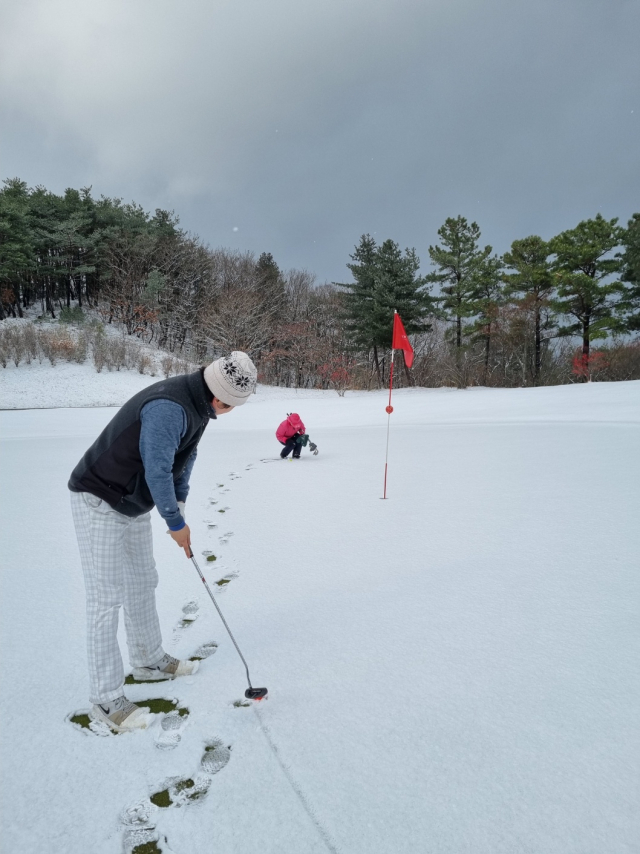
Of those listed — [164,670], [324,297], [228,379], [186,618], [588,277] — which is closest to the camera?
[228,379]

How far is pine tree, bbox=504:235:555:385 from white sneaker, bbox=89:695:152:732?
2432 cm

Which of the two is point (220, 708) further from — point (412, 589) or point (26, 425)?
point (26, 425)

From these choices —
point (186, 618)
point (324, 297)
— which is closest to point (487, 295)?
point (324, 297)

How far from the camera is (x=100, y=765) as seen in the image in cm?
158

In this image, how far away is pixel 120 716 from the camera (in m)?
1.76

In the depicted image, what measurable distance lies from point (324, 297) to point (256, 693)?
31.9m

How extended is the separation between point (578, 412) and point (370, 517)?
8.32 meters

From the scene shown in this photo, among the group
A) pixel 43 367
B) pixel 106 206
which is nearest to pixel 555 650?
pixel 43 367

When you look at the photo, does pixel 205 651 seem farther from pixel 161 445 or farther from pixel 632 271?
pixel 632 271

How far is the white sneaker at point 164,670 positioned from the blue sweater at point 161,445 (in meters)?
0.78

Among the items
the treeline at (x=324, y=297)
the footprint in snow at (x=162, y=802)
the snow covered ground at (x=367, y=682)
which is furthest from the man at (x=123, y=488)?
the treeline at (x=324, y=297)

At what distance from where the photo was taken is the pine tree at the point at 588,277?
66.6ft

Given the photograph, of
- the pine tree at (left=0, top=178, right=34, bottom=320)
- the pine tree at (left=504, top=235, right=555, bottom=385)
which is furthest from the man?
the pine tree at (left=0, top=178, right=34, bottom=320)

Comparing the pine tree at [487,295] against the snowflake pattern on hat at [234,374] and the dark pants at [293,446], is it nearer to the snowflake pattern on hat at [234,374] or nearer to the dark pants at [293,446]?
the dark pants at [293,446]
